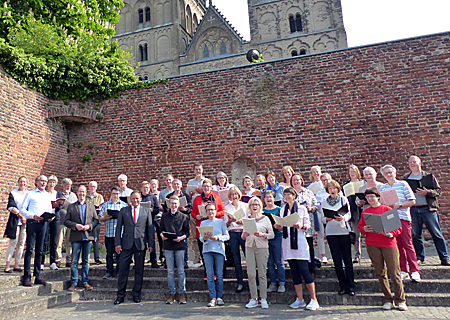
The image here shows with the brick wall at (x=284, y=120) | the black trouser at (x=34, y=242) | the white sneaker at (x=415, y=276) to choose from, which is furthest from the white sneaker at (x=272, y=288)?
the brick wall at (x=284, y=120)

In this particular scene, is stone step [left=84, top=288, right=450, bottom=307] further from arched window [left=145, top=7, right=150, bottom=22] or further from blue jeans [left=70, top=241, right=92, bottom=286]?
arched window [left=145, top=7, right=150, bottom=22]

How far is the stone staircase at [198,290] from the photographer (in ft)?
14.9

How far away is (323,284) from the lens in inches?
198

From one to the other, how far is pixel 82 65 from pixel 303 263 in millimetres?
8971

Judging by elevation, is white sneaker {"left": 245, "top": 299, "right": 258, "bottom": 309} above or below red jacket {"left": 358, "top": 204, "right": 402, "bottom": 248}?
below

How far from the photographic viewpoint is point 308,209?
5.12 m

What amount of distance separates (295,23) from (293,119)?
25.0m

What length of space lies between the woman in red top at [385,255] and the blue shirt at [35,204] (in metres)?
5.26

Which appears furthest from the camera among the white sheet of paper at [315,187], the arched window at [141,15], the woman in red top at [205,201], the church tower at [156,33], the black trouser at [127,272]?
the arched window at [141,15]

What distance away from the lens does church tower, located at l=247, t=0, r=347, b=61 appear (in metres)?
28.6

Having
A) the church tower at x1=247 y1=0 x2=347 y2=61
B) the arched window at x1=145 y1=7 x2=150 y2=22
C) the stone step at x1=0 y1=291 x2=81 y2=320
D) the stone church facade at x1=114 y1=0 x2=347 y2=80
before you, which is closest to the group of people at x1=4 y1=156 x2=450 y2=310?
the stone step at x1=0 y1=291 x2=81 y2=320

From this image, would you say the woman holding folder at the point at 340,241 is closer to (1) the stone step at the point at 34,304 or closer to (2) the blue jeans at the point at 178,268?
(2) the blue jeans at the point at 178,268

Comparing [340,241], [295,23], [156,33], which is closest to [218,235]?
[340,241]

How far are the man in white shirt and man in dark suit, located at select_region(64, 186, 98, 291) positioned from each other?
0.41 meters
